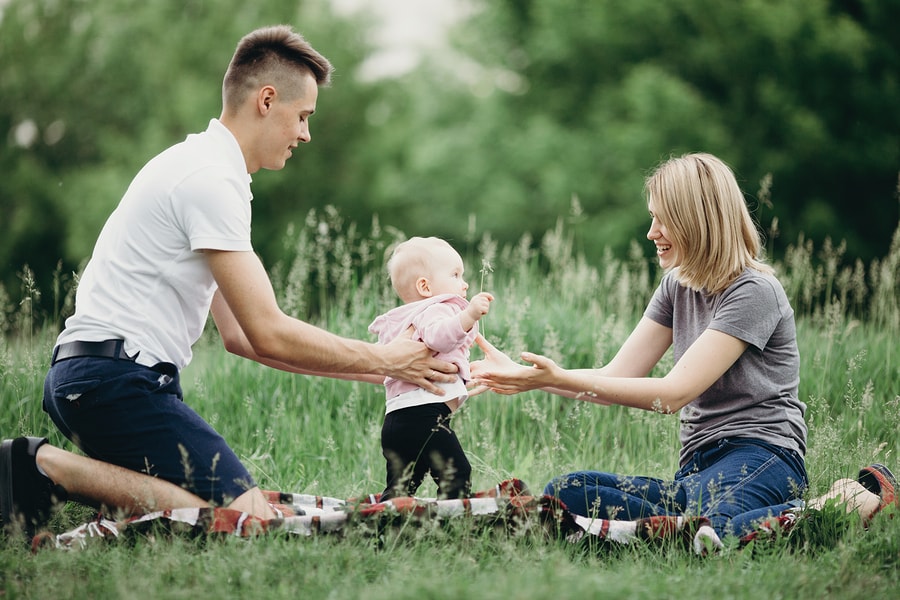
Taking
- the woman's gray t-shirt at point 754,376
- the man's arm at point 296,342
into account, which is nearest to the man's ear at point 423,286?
the man's arm at point 296,342

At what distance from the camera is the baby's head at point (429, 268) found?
3.59 m

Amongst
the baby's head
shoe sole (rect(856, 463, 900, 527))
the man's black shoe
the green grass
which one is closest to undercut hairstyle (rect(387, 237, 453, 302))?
the baby's head

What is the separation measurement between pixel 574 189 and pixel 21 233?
47.2 ft

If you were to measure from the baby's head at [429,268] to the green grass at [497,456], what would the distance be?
56 cm

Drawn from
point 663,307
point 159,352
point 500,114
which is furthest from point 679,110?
point 159,352

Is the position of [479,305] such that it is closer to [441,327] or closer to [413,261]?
[441,327]

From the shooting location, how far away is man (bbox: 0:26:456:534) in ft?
10.5

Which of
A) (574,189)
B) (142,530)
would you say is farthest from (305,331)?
(574,189)

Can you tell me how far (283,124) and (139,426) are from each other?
1.34m

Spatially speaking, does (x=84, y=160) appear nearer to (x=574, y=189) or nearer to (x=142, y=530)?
(x=574, y=189)

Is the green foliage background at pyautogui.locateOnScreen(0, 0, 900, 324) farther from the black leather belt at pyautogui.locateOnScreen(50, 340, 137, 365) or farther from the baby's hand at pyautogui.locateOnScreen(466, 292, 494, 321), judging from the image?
the baby's hand at pyautogui.locateOnScreen(466, 292, 494, 321)

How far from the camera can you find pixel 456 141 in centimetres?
1850

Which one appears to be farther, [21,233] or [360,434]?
[21,233]

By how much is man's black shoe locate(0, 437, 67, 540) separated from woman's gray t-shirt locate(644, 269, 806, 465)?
2.54m
